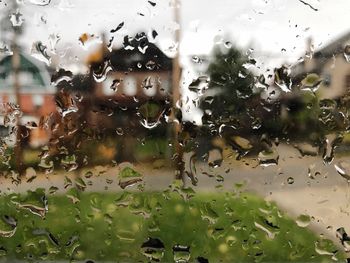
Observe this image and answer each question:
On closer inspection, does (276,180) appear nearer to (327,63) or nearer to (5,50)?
(327,63)

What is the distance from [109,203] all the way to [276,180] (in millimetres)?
343

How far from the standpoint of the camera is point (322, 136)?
835 mm

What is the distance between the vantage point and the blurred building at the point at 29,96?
839 mm

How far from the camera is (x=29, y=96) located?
840mm

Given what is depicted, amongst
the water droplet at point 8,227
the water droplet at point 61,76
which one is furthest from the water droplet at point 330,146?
the water droplet at point 8,227

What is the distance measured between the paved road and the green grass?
0.02m

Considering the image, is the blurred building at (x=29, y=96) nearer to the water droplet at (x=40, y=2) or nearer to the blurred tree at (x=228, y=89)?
the water droplet at (x=40, y=2)

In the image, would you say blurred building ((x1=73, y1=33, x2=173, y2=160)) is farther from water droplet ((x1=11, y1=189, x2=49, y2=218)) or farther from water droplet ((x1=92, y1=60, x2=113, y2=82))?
water droplet ((x1=11, y1=189, x2=49, y2=218))

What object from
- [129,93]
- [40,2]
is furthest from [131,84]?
[40,2]

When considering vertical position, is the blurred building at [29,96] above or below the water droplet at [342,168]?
above

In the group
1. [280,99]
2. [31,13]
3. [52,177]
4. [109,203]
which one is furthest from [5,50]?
[280,99]

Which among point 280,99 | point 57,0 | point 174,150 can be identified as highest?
point 57,0

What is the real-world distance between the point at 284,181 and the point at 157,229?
28cm

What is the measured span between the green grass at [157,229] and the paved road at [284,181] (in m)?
0.02
